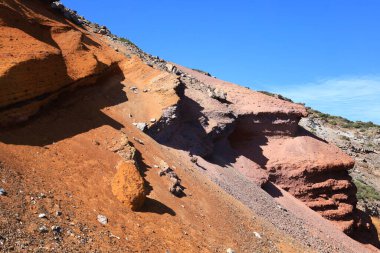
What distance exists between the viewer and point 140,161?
1291 centimetres

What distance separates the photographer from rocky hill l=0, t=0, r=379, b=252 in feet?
29.6

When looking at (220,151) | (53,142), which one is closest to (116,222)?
(53,142)

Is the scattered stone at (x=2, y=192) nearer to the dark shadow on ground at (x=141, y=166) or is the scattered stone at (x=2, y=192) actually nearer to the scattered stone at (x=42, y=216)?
the scattered stone at (x=42, y=216)

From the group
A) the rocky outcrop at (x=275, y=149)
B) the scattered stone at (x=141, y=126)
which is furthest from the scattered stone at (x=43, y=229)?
the rocky outcrop at (x=275, y=149)

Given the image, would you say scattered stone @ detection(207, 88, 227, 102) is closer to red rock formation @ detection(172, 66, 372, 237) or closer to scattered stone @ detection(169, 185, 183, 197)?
red rock formation @ detection(172, 66, 372, 237)

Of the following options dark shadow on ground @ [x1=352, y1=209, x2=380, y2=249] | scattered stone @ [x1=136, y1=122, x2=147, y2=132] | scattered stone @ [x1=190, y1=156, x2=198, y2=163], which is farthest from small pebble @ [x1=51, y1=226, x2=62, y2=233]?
dark shadow on ground @ [x1=352, y1=209, x2=380, y2=249]

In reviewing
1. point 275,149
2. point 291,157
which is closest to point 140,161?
point 291,157

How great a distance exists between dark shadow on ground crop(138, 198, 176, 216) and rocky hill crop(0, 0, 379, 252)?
4 cm

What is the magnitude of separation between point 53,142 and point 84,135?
1.26 meters

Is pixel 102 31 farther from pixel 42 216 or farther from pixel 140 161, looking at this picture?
pixel 42 216

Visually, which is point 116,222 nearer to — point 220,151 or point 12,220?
point 12,220

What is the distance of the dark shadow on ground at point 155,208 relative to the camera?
34.9 feet

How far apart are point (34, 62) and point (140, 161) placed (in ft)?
14.3

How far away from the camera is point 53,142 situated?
11.1 meters
